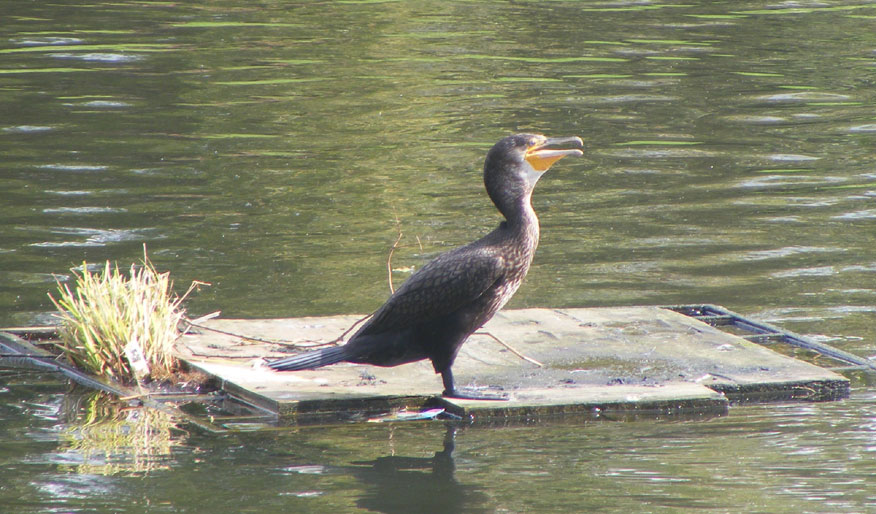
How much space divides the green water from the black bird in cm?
37

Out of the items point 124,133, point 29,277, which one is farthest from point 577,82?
point 29,277

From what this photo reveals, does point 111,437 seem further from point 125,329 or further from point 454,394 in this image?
point 454,394

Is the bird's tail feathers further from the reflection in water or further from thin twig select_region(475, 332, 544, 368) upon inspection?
thin twig select_region(475, 332, 544, 368)

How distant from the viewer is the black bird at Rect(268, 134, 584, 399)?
6.36 m

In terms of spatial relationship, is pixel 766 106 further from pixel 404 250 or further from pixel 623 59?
pixel 404 250

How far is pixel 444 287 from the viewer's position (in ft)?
20.8

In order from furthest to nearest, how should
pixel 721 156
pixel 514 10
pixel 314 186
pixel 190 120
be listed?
pixel 514 10
pixel 190 120
pixel 721 156
pixel 314 186

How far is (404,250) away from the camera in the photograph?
409 inches

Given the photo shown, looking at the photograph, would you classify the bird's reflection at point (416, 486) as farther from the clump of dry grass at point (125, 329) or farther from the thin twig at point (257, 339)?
the clump of dry grass at point (125, 329)

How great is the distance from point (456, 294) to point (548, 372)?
83 cm

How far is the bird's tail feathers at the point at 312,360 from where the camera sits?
647 centimetres

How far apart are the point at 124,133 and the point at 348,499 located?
9938 millimetres

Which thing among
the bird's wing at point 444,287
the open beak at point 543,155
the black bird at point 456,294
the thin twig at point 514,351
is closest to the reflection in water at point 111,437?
the black bird at point 456,294

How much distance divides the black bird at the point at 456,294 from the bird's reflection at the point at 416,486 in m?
0.56
